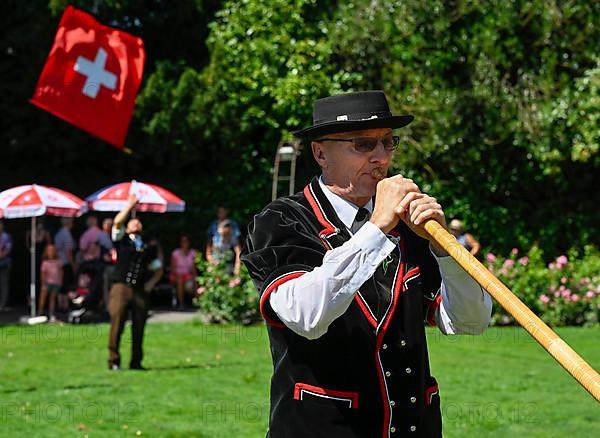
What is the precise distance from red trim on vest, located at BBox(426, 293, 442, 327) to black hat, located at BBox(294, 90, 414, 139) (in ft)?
2.12

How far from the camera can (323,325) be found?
3.38 metres

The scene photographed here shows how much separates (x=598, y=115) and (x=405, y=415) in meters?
16.2

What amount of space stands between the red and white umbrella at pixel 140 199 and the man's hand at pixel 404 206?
14016 mm

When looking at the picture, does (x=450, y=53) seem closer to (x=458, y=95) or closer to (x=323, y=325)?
(x=458, y=95)

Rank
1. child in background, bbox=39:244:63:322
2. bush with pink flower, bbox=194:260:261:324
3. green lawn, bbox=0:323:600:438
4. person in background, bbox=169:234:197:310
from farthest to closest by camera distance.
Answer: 1. person in background, bbox=169:234:197:310
2. child in background, bbox=39:244:63:322
3. bush with pink flower, bbox=194:260:261:324
4. green lawn, bbox=0:323:600:438

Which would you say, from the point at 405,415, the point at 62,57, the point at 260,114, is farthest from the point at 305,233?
the point at 260,114

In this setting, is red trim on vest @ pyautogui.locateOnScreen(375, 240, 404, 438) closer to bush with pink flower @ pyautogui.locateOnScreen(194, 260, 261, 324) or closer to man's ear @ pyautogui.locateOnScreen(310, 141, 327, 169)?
man's ear @ pyautogui.locateOnScreen(310, 141, 327, 169)

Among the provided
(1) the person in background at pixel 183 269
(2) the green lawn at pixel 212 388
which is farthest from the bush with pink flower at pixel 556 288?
(1) the person in background at pixel 183 269

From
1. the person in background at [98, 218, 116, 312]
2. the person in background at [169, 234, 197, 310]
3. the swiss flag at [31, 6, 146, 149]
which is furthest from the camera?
the person in background at [169, 234, 197, 310]

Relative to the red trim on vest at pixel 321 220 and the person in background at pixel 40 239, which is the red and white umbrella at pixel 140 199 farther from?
the red trim on vest at pixel 321 220

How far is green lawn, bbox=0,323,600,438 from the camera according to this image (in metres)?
9.09

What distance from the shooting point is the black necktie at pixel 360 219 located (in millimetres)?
3842

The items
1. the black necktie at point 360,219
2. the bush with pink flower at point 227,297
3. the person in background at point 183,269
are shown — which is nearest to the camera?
the black necktie at point 360,219

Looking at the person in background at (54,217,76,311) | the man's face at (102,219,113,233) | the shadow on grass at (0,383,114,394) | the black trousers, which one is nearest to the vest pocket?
the shadow on grass at (0,383,114,394)
